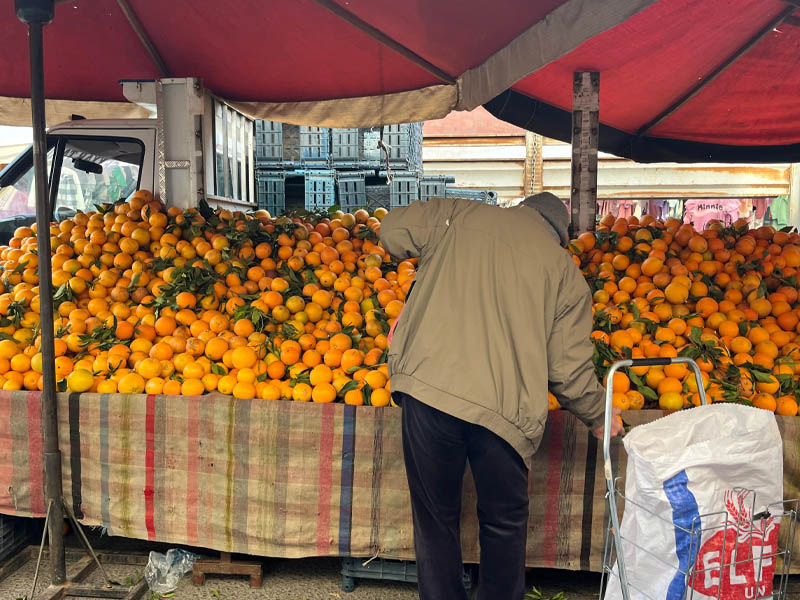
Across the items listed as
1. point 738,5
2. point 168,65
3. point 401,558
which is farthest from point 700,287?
point 168,65

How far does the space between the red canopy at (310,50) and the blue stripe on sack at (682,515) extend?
1.70 metres

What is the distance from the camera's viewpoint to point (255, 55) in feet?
14.6

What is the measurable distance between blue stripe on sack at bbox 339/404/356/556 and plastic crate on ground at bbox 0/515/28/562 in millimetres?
1631

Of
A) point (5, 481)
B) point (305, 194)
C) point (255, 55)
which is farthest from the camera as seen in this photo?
point (305, 194)

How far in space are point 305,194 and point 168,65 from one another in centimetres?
310

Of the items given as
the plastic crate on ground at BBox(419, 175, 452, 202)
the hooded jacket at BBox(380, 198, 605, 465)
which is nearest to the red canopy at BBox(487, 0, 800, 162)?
the hooded jacket at BBox(380, 198, 605, 465)

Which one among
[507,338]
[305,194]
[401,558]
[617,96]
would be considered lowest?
[401,558]

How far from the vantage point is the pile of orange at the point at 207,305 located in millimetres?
3125

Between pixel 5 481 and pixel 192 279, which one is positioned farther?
pixel 192 279

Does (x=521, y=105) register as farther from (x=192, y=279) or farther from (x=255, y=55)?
(x=192, y=279)

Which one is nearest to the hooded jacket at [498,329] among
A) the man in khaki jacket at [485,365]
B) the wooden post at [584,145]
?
the man in khaki jacket at [485,365]

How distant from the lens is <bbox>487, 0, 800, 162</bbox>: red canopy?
3.61m

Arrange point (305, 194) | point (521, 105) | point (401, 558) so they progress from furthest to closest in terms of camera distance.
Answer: point (305, 194) → point (521, 105) → point (401, 558)

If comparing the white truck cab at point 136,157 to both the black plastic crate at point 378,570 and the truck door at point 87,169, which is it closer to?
the truck door at point 87,169
